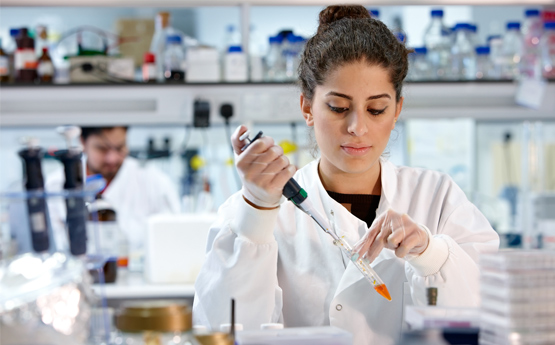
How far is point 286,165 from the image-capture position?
115 cm

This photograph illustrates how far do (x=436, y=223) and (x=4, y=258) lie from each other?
99 centimetres

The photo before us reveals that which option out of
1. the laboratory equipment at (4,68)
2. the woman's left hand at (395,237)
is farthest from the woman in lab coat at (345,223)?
the laboratory equipment at (4,68)

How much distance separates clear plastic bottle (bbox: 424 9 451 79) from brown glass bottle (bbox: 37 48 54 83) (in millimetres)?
1602

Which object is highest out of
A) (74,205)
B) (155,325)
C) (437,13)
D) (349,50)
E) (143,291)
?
(437,13)

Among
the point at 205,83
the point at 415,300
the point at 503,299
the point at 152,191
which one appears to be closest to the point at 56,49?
the point at 152,191

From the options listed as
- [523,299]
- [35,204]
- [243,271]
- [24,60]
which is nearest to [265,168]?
[243,271]

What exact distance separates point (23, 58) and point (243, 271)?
1.69m

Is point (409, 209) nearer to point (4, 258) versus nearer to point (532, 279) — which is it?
point (532, 279)

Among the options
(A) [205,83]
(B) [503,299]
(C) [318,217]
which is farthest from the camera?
(A) [205,83]

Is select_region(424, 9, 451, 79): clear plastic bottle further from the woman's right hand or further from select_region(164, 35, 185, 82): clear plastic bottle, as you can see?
the woman's right hand

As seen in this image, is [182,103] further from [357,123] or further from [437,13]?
[357,123]

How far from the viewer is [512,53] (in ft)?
8.57

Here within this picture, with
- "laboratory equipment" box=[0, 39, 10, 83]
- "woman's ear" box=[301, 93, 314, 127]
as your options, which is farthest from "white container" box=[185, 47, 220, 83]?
"woman's ear" box=[301, 93, 314, 127]

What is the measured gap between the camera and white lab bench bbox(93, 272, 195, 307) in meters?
2.34
